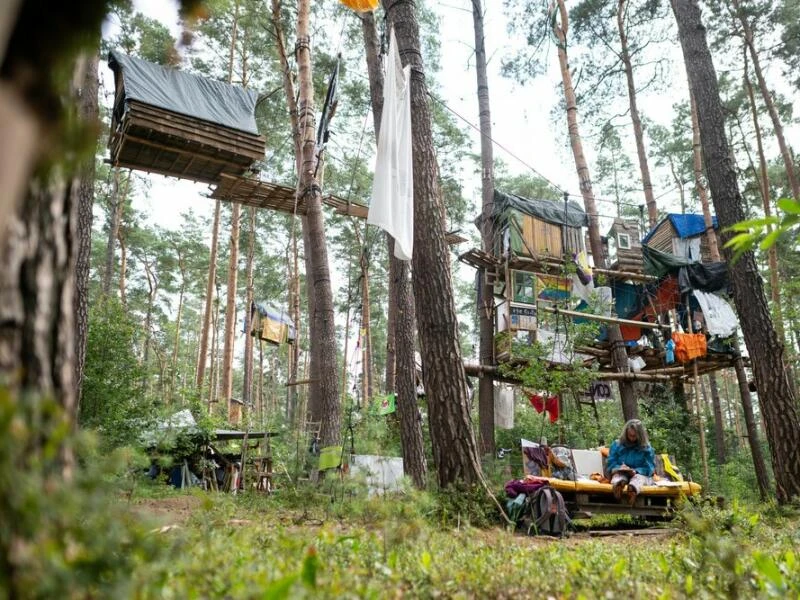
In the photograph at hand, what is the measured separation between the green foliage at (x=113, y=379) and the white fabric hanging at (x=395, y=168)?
639cm

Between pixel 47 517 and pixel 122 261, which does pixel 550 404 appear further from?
pixel 122 261

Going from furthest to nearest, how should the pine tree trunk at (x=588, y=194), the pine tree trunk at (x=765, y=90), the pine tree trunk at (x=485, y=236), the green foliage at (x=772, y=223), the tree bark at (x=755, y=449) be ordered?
the pine tree trunk at (x=765, y=90) < the pine tree trunk at (x=588, y=194) < the pine tree trunk at (x=485, y=236) < the tree bark at (x=755, y=449) < the green foliage at (x=772, y=223)

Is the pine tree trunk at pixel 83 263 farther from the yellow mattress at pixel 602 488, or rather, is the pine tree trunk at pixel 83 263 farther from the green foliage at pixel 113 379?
the yellow mattress at pixel 602 488

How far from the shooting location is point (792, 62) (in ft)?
53.6

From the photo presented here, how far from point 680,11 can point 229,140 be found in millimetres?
6478

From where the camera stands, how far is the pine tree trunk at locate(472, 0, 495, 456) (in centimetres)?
1219

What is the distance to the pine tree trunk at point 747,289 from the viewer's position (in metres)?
6.55

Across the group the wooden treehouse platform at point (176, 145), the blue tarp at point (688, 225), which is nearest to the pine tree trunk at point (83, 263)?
the wooden treehouse platform at point (176, 145)

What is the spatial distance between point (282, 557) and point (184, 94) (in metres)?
7.39

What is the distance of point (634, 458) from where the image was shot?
7.77 meters

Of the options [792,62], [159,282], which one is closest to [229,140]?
[792,62]

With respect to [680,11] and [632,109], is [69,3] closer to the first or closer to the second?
[680,11]

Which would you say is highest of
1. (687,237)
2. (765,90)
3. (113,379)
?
(765,90)

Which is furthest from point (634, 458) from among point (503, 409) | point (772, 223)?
point (772, 223)
